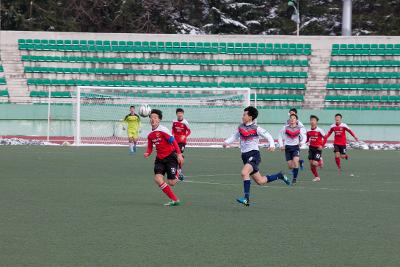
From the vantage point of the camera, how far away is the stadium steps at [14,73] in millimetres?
39719

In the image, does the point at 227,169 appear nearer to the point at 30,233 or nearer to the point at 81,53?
the point at 30,233

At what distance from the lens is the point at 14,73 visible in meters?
40.2

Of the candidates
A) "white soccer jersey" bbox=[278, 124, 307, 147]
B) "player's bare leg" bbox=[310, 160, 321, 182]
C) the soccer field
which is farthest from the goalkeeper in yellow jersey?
"white soccer jersey" bbox=[278, 124, 307, 147]

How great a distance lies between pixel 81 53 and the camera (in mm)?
40969

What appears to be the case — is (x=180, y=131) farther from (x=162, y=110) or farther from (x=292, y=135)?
(x=162, y=110)

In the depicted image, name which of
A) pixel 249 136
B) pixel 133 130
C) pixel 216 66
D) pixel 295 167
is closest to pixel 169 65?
pixel 216 66

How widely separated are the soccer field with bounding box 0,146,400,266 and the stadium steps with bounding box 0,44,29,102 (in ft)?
62.0

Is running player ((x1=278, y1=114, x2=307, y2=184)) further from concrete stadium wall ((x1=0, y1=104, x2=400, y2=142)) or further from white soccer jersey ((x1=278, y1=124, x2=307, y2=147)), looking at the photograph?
concrete stadium wall ((x1=0, y1=104, x2=400, y2=142))

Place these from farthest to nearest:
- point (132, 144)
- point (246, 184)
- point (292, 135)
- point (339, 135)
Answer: point (132, 144) → point (339, 135) → point (292, 135) → point (246, 184)

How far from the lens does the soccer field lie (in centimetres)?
867

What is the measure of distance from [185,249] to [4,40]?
33.6 meters

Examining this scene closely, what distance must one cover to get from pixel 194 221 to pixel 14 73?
30.2 metres

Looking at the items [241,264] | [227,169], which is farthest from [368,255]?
[227,169]

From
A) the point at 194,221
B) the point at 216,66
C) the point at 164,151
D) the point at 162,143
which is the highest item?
the point at 216,66
